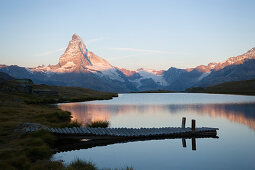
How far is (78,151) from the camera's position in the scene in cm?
2592

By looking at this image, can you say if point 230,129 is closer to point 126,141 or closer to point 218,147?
point 218,147

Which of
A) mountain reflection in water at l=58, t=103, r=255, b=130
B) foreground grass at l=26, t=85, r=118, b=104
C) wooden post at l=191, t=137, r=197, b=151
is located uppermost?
foreground grass at l=26, t=85, r=118, b=104

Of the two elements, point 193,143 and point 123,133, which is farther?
point 123,133

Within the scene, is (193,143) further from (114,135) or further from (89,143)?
(89,143)

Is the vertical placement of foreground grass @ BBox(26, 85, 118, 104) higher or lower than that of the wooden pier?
higher

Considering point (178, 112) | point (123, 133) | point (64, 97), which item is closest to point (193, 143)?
point (123, 133)

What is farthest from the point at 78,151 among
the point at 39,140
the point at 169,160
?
the point at 169,160

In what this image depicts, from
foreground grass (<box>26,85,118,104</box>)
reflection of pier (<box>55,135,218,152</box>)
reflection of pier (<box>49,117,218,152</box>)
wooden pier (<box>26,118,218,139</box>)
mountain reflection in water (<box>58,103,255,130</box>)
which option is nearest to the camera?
reflection of pier (<box>55,135,218,152</box>)

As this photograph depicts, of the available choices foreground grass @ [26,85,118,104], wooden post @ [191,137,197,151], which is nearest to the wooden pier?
wooden post @ [191,137,197,151]

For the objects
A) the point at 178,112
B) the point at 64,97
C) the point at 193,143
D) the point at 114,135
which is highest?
the point at 64,97

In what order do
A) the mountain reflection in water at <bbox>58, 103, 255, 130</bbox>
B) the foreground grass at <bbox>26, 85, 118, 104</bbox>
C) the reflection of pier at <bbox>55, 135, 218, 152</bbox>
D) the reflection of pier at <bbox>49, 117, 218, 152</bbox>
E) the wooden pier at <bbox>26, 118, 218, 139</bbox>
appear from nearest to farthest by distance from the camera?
the reflection of pier at <bbox>55, 135, 218, 152</bbox> < the reflection of pier at <bbox>49, 117, 218, 152</bbox> < the wooden pier at <bbox>26, 118, 218, 139</bbox> < the mountain reflection in water at <bbox>58, 103, 255, 130</bbox> < the foreground grass at <bbox>26, 85, 118, 104</bbox>

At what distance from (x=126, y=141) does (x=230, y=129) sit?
59.8 feet

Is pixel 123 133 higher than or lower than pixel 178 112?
higher

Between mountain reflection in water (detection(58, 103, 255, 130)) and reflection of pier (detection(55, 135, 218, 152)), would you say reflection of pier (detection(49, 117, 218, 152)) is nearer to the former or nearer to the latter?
reflection of pier (detection(55, 135, 218, 152))
